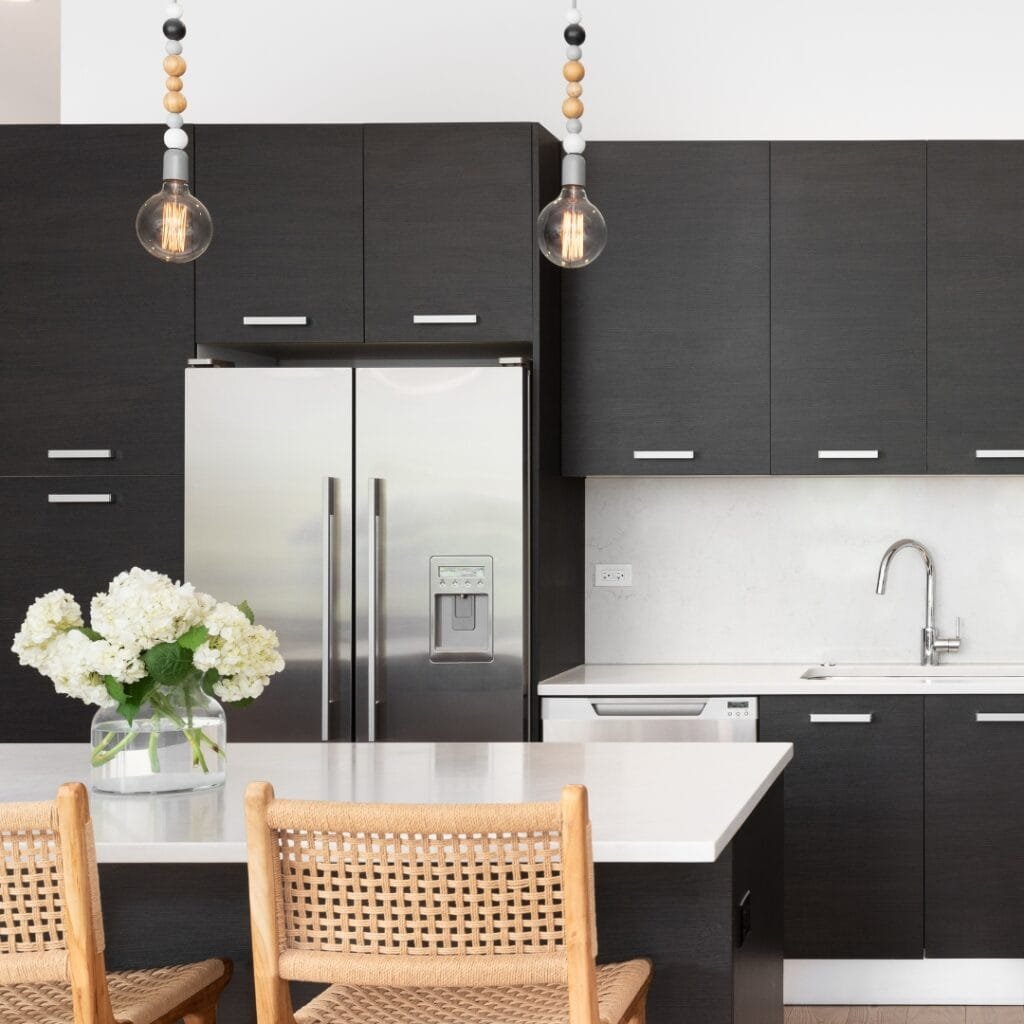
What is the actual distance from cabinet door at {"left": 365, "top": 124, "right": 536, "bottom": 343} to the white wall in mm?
664

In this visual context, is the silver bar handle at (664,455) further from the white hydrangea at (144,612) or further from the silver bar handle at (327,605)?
the white hydrangea at (144,612)

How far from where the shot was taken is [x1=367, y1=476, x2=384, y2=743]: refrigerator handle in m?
4.07

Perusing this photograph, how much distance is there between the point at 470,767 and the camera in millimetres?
2750

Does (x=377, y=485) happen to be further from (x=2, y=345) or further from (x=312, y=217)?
(x=2, y=345)

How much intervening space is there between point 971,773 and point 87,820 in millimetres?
2831

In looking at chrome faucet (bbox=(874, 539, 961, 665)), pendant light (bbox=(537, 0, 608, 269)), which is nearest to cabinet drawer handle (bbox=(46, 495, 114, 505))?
pendant light (bbox=(537, 0, 608, 269))

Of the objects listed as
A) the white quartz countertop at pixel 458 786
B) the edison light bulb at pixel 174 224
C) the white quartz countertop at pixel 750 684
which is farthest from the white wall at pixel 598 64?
the white quartz countertop at pixel 458 786

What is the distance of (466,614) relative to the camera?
13.4ft

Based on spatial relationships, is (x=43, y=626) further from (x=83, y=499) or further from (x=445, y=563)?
(x=83, y=499)

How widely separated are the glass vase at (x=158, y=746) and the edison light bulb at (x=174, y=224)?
787 mm

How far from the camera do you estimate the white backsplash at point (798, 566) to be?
185 inches

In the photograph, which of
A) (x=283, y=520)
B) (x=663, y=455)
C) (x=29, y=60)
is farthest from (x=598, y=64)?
(x=29, y=60)

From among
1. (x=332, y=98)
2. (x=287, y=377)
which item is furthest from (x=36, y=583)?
(x=332, y=98)

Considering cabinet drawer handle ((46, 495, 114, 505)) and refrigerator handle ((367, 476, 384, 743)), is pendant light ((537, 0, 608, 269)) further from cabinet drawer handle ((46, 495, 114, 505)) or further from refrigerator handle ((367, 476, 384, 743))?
cabinet drawer handle ((46, 495, 114, 505))
